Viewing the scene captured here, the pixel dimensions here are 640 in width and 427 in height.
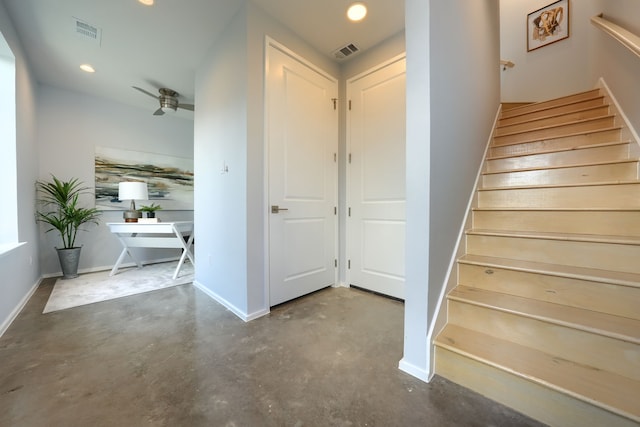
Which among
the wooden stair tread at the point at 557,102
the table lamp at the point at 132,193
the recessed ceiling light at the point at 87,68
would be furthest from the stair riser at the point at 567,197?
the recessed ceiling light at the point at 87,68

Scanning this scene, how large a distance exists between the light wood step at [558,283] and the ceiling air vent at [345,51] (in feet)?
7.40

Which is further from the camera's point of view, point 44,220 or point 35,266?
point 44,220

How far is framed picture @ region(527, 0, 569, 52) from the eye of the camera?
135 inches

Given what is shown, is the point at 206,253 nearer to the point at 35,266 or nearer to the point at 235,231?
the point at 235,231

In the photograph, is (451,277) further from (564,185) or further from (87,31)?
(87,31)

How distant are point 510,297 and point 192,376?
71.4 inches

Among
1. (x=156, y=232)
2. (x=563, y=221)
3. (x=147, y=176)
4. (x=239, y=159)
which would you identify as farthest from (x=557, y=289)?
(x=147, y=176)

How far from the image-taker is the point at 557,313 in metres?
1.15

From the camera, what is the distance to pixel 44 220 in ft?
9.96

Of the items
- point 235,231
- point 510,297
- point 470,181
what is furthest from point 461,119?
point 235,231

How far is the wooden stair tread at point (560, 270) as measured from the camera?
111 centimetres

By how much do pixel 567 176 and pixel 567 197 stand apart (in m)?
0.25

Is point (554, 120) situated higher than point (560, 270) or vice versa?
point (554, 120)

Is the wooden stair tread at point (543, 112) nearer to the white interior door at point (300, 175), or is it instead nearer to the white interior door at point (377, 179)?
the white interior door at point (377, 179)
